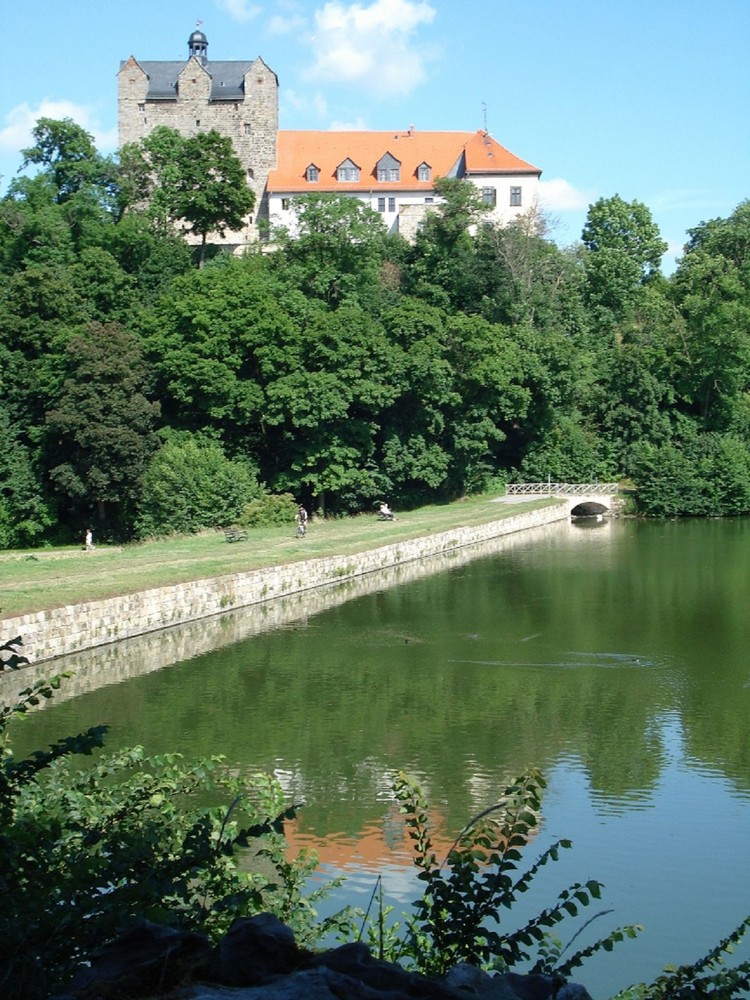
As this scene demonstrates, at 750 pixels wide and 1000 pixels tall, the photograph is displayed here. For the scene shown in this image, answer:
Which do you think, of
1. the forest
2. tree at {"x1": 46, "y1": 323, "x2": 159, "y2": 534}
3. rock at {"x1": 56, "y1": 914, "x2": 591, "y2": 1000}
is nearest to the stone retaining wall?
the forest

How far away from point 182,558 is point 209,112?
43.8 meters

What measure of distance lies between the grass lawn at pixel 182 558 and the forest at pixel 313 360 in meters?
4.00

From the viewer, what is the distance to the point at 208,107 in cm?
6569

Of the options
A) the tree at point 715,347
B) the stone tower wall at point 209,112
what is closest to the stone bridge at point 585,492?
the tree at point 715,347

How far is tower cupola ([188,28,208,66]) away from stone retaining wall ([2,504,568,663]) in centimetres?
4321

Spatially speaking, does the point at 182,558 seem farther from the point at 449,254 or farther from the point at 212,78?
the point at 212,78

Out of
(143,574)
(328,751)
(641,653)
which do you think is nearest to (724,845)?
(328,751)

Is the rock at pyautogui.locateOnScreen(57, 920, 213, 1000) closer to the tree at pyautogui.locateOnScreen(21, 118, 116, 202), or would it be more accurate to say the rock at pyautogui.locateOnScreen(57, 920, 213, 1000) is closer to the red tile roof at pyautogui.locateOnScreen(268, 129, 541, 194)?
the tree at pyautogui.locateOnScreen(21, 118, 116, 202)

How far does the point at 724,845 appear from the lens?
1139 cm

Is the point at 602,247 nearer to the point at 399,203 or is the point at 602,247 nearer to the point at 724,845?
the point at 399,203

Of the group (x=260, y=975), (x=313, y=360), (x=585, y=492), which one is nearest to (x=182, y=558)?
(x=313, y=360)

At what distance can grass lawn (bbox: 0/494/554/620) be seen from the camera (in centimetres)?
2225

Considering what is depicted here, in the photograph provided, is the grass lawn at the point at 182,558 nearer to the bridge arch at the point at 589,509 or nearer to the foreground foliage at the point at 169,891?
the bridge arch at the point at 589,509

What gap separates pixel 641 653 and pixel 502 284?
3644 cm
